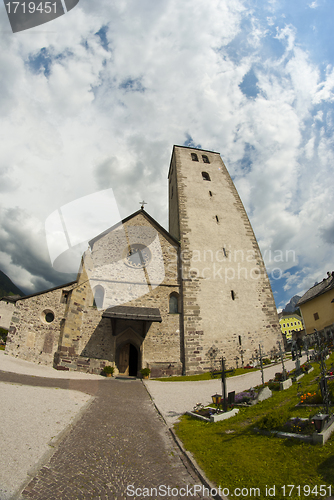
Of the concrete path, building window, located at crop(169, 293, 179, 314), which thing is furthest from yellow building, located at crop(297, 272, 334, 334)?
the concrete path

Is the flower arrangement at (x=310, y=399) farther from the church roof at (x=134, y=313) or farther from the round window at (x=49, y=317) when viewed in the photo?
the round window at (x=49, y=317)

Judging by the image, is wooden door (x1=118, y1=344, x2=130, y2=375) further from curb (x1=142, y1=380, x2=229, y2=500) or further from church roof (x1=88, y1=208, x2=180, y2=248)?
curb (x1=142, y1=380, x2=229, y2=500)

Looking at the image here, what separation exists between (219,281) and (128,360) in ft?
27.7

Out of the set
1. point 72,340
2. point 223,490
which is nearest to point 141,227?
point 72,340

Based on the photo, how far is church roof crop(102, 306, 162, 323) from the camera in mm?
14062

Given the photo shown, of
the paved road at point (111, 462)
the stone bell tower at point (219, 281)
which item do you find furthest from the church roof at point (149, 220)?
the paved road at point (111, 462)

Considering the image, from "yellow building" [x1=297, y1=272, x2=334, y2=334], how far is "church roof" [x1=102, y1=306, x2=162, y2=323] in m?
18.6

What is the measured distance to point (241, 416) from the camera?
6.46 m

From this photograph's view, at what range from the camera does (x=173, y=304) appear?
16859 mm

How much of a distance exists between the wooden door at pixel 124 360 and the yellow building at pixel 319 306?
19639 mm

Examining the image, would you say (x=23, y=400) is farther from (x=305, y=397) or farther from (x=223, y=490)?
(x=305, y=397)

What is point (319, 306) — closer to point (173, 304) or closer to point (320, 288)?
point (320, 288)

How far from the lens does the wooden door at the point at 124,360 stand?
1497 centimetres

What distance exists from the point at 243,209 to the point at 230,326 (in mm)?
11433
